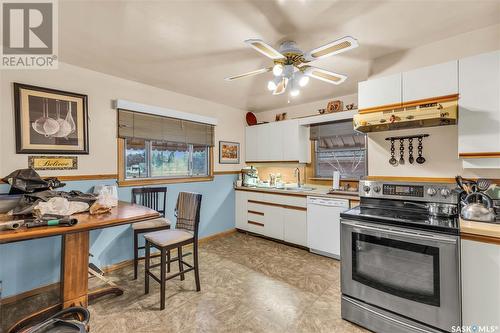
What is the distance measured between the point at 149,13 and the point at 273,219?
3.19m

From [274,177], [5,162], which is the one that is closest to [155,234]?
[5,162]

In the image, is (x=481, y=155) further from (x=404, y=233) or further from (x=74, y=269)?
(x=74, y=269)

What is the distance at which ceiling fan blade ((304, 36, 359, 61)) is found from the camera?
1.62 metres

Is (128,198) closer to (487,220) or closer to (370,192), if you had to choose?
(370,192)

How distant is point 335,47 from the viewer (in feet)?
5.69

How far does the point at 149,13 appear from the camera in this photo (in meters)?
1.80

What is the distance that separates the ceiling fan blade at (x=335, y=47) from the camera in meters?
1.62

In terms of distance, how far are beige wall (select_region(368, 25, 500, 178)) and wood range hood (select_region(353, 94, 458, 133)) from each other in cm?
21

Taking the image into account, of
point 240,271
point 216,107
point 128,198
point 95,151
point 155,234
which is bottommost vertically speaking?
point 240,271

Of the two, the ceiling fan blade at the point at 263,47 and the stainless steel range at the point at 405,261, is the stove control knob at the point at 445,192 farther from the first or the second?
the ceiling fan blade at the point at 263,47

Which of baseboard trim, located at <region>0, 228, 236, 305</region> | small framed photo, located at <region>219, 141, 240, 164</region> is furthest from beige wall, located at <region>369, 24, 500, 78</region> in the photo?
baseboard trim, located at <region>0, 228, 236, 305</region>

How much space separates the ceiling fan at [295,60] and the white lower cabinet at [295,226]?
193cm

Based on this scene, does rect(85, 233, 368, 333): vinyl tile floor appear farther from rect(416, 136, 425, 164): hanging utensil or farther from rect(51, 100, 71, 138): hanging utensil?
rect(51, 100, 71, 138): hanging utensil

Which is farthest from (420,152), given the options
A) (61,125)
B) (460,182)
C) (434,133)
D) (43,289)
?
(43,289)
